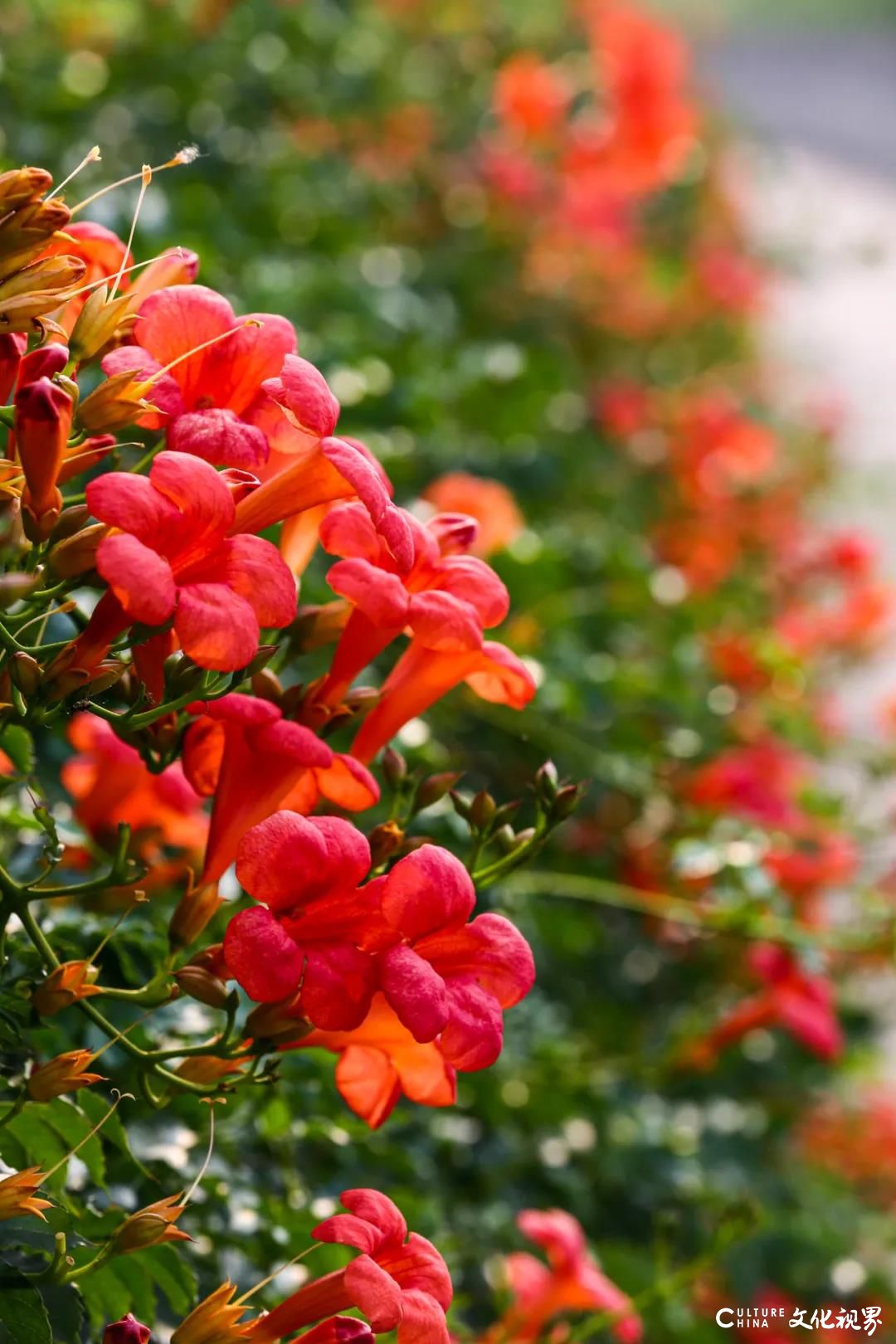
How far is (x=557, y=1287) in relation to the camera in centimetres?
145

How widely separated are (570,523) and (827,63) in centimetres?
939

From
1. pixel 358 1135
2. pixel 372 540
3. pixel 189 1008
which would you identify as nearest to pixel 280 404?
pixel 372 540

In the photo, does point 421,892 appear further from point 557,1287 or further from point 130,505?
point 557,1287

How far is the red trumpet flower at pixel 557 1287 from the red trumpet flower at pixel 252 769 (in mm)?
646

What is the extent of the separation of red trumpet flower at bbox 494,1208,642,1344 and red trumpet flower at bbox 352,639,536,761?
61 centimetres

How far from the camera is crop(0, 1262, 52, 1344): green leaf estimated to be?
80 cm

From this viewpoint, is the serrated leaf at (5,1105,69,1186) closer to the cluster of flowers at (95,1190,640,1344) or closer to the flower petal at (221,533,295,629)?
the cluster of flowers at (95,1190,640,1344)

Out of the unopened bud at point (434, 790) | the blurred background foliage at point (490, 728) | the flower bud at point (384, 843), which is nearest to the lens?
the flower bud at point (384, 843)

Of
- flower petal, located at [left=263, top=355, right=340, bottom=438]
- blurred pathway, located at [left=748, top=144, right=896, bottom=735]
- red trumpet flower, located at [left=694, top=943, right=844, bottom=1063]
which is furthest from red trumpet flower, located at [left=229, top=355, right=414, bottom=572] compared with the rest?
blurred pathway, located at [left=748, top=144, right=896, bottom=735]

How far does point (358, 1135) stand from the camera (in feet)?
4.67

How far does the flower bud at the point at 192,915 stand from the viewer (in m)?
0.95

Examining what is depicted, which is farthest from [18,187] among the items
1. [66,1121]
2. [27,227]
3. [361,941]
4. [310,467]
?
[66,1121]

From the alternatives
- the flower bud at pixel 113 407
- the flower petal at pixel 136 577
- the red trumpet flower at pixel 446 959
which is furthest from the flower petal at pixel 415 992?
the flower bud at pixel 113 407

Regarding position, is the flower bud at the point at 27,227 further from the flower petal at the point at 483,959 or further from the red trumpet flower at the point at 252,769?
the flower petal at the point at 483,959
